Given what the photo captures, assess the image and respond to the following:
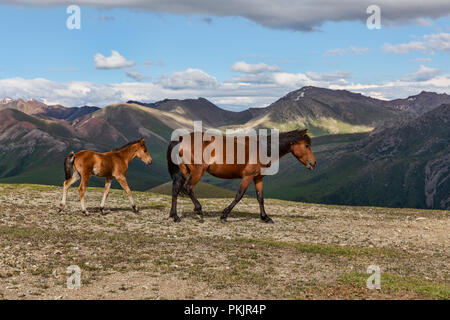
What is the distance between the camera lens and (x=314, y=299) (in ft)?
36.9

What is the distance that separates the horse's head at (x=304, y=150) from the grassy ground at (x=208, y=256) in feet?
12.1

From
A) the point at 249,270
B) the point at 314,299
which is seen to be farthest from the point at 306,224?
the point at 314,299

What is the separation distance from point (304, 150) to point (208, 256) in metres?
10.8

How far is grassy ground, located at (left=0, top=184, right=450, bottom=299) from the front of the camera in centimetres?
1188

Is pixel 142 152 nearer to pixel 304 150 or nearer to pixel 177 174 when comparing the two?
pixel 177 174

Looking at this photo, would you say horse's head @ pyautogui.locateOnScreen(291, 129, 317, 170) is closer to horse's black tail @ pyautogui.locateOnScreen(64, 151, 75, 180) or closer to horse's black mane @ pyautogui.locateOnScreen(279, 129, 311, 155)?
horse's black mane @ pyautogui.locateOnScreen(279, 129, 311, 155)

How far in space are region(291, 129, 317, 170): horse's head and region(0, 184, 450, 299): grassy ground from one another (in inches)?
145

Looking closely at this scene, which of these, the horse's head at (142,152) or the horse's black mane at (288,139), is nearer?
the horse's black mane at (288,139)

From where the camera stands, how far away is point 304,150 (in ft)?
79.0

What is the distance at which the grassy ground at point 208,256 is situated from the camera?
11.9 meters

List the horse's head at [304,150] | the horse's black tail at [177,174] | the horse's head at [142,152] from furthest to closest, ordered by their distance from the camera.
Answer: the horse's head at [142,152] < the horse's head at [304,150] < the horse's black tail at [177,174]

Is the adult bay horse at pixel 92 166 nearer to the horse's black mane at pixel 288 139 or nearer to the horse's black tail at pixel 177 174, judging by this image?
the horse's black tail at pixel 177 174

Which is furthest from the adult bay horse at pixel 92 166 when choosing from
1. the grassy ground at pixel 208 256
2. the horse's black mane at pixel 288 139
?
the horse's black mane at pixel 288 139

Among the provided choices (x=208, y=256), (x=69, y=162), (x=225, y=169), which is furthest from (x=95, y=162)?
(x=208, y=256)
